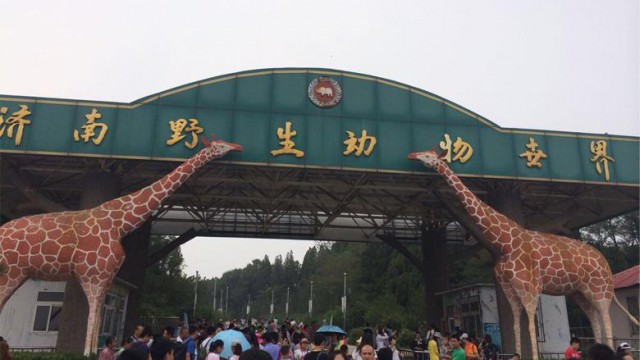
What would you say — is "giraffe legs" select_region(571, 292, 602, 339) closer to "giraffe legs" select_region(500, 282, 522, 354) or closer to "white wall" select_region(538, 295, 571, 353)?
"giraffe legs" select_region(500, 282, 522, 354)

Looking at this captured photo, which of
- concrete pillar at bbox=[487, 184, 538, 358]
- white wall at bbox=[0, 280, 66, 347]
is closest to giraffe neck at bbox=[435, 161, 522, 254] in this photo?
concrete pillar at bbox=[487, 184, 538, 358]

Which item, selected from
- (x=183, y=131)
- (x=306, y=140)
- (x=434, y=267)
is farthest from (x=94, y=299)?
(x=434, y=267)

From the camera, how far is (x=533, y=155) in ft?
56.4

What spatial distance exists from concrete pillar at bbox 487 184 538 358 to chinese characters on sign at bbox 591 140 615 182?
283 cm

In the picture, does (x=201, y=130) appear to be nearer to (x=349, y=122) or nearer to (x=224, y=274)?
(x=349, y=122)

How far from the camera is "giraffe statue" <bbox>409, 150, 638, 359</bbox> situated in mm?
14969

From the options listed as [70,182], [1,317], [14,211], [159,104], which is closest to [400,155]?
[159,104]

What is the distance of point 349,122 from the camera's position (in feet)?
55.3

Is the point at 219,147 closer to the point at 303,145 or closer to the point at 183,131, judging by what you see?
the point at 183,131

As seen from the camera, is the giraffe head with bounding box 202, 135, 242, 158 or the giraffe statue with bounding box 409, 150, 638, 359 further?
the giraffe head with bounding box 202, 135, 242, 158

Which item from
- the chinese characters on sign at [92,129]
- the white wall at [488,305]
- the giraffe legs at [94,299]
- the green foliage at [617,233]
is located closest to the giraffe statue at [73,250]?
the giraffe legs at [94,299]

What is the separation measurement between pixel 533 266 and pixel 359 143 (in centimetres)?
674

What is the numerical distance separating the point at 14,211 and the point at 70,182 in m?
3.23

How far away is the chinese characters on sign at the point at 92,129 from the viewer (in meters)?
15.3
